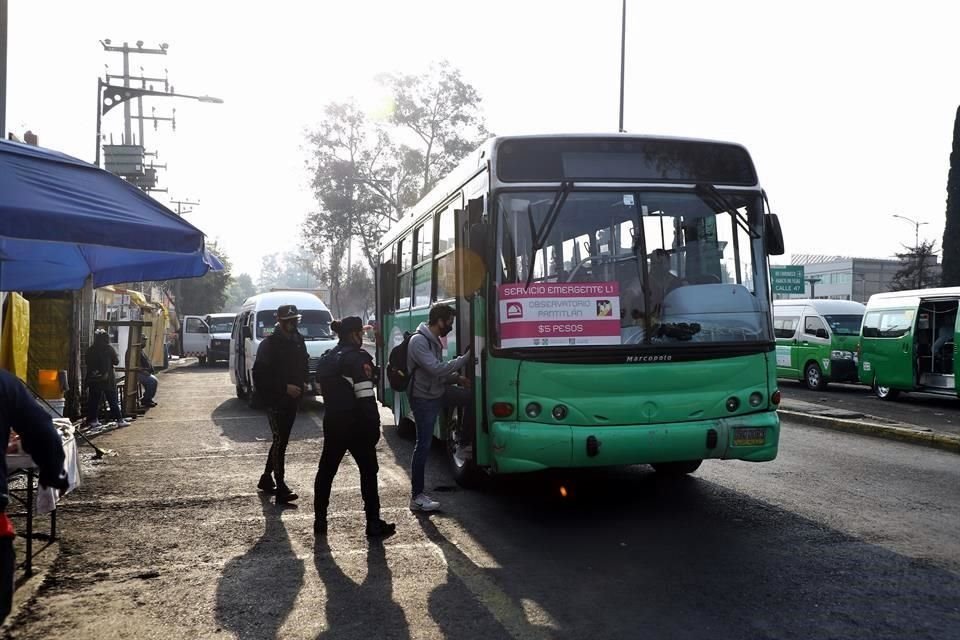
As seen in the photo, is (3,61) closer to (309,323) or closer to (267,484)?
(267,484)

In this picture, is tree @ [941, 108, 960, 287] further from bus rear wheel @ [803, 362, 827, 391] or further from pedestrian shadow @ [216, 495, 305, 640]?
pedestrian shadow @ [216, 495, 305, 640]

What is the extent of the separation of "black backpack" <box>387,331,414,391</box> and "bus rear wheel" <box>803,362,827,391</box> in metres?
18.6

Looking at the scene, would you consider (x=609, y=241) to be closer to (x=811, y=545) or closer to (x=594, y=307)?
(x=594, y=307)

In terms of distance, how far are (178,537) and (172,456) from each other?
4.78m

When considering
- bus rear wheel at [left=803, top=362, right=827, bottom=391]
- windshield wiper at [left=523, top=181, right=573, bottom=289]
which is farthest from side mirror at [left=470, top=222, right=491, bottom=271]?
bus rear wheel at [left=803, top=362, right=827, bottom=391]

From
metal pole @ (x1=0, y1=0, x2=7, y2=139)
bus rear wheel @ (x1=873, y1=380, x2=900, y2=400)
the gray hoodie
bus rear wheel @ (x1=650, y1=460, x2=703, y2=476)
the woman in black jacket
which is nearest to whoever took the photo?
the gray hoodie

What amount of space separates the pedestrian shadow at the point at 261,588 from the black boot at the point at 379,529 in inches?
24.2

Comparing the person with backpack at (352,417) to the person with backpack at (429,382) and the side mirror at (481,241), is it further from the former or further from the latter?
the side mirror at (481,241)

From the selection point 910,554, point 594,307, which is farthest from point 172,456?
point 910,554

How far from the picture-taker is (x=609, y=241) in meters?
7.23

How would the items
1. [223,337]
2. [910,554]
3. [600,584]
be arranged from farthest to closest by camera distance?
[223,337] → [910,554] → [600,584]

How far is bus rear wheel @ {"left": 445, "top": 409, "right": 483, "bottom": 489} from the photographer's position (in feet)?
27.8

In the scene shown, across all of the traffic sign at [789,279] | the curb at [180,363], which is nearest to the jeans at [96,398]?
the curb at [180,363]

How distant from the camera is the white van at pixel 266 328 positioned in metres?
19.7
